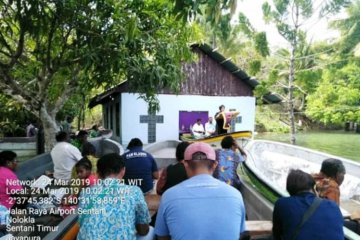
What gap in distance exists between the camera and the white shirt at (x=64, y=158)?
16.6ft

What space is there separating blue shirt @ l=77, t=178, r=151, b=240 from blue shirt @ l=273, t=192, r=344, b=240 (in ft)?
3.59

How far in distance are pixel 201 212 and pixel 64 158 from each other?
3.59m

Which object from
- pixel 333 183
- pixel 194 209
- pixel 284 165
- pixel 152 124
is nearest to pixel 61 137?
pixel 194 209

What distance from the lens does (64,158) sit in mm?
5098

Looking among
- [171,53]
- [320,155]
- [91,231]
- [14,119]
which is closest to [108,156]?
[91,231]

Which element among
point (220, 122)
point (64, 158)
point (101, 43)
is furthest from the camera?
point (220, 122)

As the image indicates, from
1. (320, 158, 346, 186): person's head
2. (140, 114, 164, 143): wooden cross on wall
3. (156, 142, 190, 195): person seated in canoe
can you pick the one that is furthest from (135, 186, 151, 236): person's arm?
(140, 114, 164, 143): wooden cross on wall

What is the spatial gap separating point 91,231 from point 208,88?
15407 mm

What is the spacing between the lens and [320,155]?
7.93m

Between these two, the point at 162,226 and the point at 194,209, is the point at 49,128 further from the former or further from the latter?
the point at 194,209

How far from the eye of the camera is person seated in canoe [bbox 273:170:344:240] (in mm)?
2430

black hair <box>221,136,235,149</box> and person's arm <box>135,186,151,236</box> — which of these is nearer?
person's arm <box>135,186,151,236</box>

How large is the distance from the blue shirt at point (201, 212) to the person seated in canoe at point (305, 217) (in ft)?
1.86

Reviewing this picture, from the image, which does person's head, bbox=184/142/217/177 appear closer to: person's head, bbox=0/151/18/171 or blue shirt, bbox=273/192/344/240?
blue shirt, bbox=273/192/344/240
